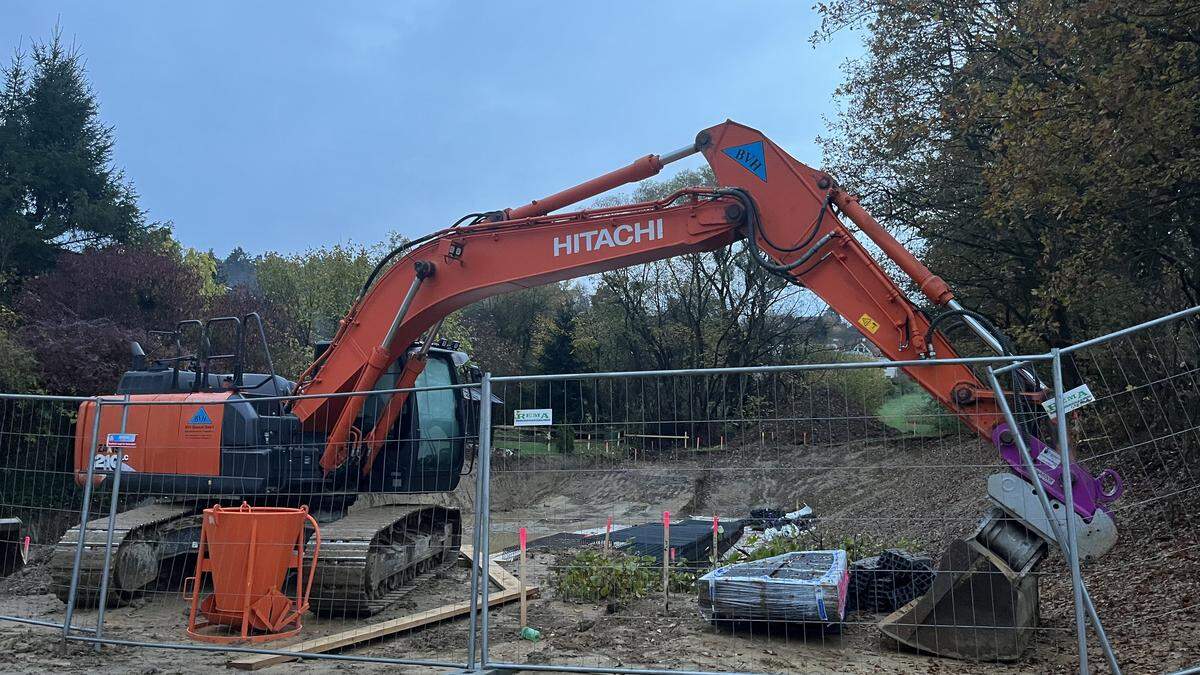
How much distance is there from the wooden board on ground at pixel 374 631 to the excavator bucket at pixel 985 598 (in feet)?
9.38

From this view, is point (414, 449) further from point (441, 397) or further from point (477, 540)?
point (477, 540)

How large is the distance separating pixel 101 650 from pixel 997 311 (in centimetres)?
1419

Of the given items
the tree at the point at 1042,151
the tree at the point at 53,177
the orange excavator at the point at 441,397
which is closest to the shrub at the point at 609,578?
the orange excavator at the point at 441,397

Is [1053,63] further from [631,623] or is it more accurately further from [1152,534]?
[631,623]

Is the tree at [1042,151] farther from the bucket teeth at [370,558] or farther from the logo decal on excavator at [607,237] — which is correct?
the bucket teeth at [370,558]

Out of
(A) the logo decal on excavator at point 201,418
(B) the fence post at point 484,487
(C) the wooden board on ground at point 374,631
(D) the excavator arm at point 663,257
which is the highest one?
(D) the excavator arm at point 663,257

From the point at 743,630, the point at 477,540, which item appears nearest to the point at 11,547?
the point at 477,540

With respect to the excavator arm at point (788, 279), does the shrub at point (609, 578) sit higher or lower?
lower

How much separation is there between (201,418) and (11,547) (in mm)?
3200

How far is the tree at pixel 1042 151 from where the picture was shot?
818 centimetres

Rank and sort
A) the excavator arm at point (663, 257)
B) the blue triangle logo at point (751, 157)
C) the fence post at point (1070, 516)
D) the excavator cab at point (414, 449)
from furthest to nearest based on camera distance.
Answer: the excavator cab at point (414, 449), the blue triangle logo at point (751, 157), the excavator arm at point (663, 257), the fence post at point (1070, 516)

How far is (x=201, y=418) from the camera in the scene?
8.30 metres

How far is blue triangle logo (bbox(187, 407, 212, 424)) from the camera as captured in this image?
827cm

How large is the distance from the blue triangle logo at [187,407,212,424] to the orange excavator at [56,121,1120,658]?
0.01m
